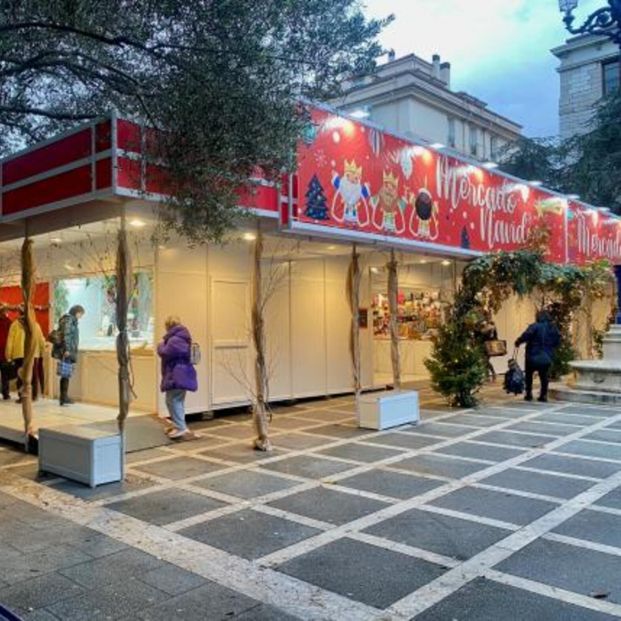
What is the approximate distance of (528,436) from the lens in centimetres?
865

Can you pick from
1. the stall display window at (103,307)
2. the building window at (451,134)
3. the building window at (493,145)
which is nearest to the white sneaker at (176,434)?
the stall display window at (103,307)

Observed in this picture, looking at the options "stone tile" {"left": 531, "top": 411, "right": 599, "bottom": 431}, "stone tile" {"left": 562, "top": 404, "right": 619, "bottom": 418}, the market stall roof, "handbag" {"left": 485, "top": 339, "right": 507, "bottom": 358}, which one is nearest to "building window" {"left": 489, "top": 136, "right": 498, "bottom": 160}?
the market stall roof

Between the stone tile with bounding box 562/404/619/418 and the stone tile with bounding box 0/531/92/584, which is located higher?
the stone tile with bounding box 562/404/619/418

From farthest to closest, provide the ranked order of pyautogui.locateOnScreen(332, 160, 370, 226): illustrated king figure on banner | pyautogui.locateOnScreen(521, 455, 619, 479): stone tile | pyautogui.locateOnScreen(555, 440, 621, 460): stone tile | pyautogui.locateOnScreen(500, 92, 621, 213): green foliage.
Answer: pyautogui.locateOnScreen(500, 92, 621, 213): green foliage
pyautogui.locateOnScreen(332, 160, 370, 226): illustrated king figure on banner
pyautogui.locateOnScreen(555, 440, 621, 460): stone tile
pyautogui.locateOnScreen(521, 455, 619, 479): stone tile

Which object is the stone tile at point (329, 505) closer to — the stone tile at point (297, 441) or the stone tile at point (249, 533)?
the stone tile at point (249, 533)

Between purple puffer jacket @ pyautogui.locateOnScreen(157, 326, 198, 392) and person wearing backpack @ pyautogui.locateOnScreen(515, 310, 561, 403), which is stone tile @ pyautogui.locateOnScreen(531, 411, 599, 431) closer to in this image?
person wearing backpack @ pyautogui.locateOnScreen(515, 310, 561, 403)

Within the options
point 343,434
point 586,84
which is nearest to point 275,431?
point 343,434

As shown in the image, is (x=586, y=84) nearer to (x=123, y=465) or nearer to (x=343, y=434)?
(x=343, y=434)

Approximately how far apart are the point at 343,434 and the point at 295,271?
13.4ft

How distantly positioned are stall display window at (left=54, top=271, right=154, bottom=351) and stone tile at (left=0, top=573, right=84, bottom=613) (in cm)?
609

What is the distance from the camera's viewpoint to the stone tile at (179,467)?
6729mm

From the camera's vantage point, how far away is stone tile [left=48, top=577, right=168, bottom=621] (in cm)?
352

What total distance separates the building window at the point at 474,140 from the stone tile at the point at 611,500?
33164 mm

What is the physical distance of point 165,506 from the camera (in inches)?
220
